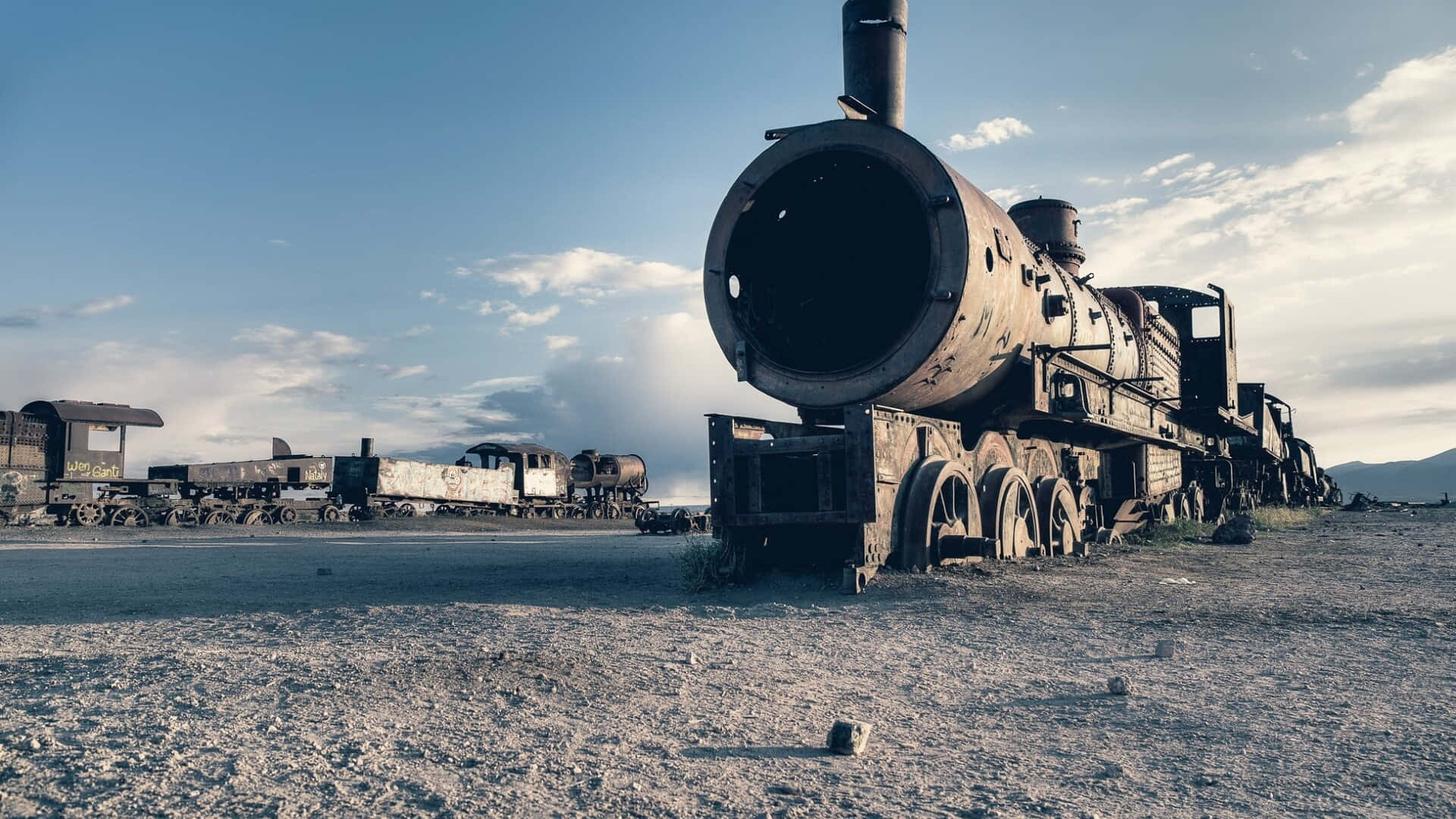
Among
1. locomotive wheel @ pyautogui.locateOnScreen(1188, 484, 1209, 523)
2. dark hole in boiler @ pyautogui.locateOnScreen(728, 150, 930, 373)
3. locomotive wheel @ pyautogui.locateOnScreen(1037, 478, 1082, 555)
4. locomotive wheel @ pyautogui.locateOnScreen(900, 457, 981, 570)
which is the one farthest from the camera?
locomotive wheel @ pyautogui.locateOnScreen(1188, 484, 1209, 523)

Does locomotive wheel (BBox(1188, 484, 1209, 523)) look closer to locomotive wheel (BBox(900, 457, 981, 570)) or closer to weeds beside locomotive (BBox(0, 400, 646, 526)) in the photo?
locomotive wheel (BBox(900, 457, 981, 570))

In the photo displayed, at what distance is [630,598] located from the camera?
23.8ft

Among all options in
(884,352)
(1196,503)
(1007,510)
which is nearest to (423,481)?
(1196,503)

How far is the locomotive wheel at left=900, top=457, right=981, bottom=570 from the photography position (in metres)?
7.52

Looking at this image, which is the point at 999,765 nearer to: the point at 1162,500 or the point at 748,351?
the point at 748,351

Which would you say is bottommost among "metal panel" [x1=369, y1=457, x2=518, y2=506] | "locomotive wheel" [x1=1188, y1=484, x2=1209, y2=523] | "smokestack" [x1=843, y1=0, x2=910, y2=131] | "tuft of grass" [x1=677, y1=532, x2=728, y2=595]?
"tuft of grass" [x1=677, y1=532, x2=728, y2=595]

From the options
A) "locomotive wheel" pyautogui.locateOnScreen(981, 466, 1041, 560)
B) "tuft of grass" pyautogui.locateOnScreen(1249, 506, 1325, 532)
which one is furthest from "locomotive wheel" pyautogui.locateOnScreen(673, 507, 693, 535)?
"locomotive wheel" pyautogui.locateOnScreen(981, 466, 1041, 560)

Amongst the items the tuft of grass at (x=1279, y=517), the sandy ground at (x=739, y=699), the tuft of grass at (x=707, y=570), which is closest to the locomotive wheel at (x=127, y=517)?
the sandy ground at (x=739, y=699)

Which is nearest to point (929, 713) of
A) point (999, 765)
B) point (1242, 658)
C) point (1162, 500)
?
point (999, 765)

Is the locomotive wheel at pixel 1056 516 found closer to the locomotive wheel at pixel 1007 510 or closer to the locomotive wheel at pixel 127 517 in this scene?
the locomotive wheel at pixel 1007 510

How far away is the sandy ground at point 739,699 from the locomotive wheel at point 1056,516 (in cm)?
192

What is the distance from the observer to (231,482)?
24.8 meters

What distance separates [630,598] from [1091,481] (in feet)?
22.9

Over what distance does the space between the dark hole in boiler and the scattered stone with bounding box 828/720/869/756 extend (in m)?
4.96
